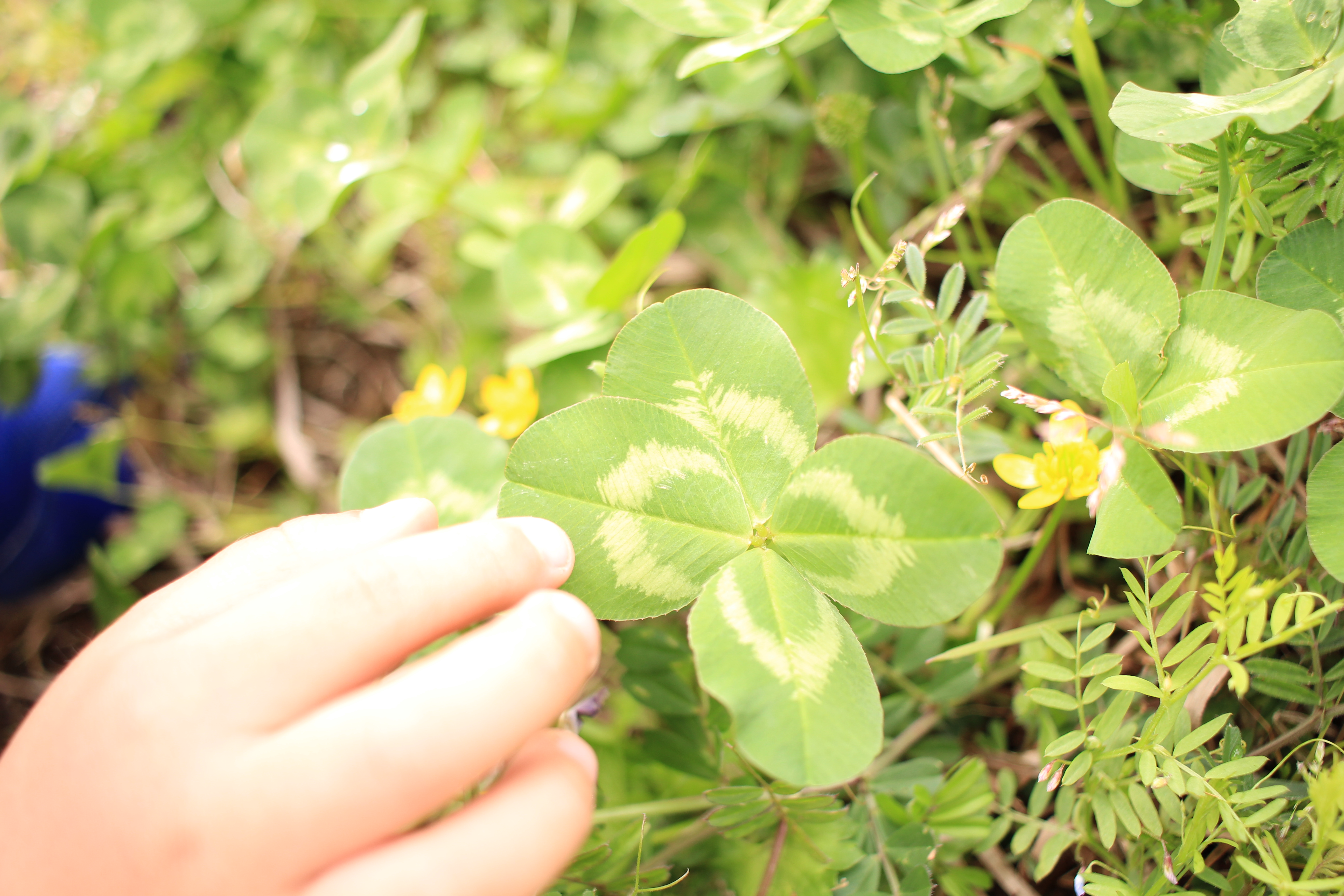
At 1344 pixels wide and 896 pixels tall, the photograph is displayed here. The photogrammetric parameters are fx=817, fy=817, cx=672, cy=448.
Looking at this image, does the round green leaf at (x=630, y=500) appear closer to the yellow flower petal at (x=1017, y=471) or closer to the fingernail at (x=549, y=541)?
the fingernail at (x=549, y=541)

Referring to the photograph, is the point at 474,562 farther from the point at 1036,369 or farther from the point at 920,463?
the point at 1036,369

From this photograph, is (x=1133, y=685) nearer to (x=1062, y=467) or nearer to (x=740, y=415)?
(x=1062, y=467)

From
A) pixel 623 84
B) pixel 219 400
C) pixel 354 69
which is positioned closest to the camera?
pixel 623 84

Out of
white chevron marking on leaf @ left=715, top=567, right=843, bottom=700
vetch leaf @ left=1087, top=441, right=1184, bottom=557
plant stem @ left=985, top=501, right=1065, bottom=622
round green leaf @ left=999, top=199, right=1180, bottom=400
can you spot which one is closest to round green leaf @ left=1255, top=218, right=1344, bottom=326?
round green leaf @ left=999, top=199, right=1180, bottom=400

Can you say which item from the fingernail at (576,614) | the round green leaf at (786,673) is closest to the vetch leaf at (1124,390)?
the round green leaf at (786,673)

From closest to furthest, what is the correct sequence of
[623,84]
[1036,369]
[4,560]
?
[1036,369], [623,84], [4,560]

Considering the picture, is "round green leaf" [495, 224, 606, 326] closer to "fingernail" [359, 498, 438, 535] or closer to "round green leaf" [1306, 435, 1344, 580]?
"fingernail" [359, 498, 438, 535]

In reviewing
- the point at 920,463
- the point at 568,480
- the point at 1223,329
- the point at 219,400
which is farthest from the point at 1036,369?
the point at 219,400
